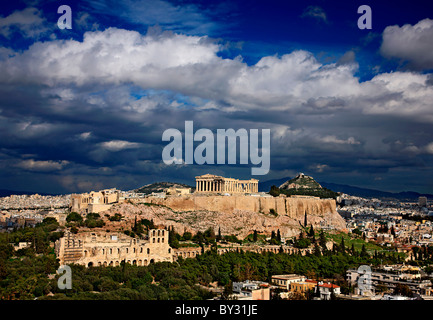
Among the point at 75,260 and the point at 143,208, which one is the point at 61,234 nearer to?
the point at 75,260

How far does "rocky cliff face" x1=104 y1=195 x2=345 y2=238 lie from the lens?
1772 inches

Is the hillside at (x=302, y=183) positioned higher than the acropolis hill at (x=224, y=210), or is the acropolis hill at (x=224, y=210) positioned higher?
the hillside at (x=302, y=183)

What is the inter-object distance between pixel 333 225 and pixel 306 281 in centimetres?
3000

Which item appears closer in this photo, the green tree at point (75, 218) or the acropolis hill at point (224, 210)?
the green tree at point (75, 218)

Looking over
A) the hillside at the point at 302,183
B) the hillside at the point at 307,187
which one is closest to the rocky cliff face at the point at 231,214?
the hillside at the point at 307,187

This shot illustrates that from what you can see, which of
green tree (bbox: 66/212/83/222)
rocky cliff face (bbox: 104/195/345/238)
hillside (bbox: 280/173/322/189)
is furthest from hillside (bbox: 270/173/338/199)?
green tree (bbox: 66/212/83/222)

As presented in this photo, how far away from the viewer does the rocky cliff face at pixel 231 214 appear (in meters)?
45.0

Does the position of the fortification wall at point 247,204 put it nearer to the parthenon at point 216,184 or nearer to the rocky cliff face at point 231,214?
the rocky cliff face at point 231,214

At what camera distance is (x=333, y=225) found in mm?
61281

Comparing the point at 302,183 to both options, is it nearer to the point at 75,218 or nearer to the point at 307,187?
the point at 307,187

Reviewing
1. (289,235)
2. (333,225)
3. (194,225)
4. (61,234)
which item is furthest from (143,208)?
(333,225)

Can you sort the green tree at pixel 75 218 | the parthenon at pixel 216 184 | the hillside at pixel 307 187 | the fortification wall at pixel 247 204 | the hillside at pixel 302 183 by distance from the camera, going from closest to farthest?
the green tree at pixel 75 218 → the fortification wall at pixel 247 204 → the parthenon at pixel 216 184 → the hillside at pixel 307 187 → the hillside at pixel 302 183

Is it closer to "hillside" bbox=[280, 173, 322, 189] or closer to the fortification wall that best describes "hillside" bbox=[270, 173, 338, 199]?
"hillside" bbox=[280, 173, 322, 189]

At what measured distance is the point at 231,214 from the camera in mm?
52094
